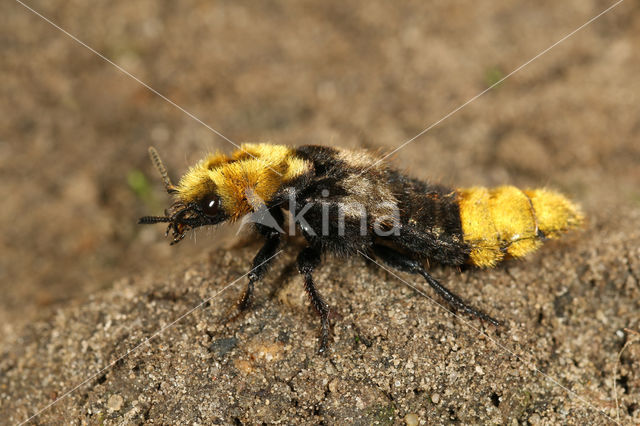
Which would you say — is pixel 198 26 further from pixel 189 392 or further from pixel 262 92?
pixel 189 392

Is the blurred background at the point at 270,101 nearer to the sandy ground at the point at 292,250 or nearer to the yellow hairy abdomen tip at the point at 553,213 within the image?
the sandy ground at the point at 292,250

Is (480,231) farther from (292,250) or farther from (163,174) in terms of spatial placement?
(163,174)

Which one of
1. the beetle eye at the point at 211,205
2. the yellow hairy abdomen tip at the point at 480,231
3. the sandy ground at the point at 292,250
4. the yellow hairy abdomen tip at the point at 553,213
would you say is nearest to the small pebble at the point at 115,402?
the sandy ground at the point at 292,250

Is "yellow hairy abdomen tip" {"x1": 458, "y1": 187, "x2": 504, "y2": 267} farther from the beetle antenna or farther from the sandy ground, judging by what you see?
the beetle antenna

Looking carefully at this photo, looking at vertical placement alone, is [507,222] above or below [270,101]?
below

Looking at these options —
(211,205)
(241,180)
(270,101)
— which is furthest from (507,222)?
(270,101)

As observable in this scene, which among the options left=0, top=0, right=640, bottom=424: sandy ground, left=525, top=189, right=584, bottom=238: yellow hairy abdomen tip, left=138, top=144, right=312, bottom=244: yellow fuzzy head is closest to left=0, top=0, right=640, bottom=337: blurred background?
left=0, top=0, right=640, bottom=424: sandy ground

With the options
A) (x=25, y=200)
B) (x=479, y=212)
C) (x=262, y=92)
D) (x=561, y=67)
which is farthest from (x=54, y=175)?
(x=561, y=67)
